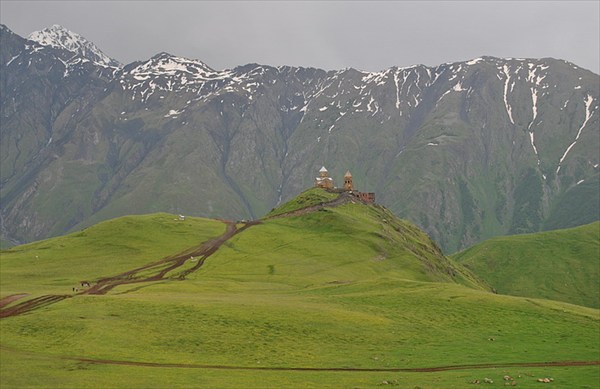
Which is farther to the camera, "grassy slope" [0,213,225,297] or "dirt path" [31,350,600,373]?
"grassy slope" [0,213,225,297]

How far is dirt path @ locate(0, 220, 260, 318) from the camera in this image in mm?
88438

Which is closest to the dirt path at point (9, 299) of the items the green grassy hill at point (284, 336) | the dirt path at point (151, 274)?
the dirt path at point (151, 274)

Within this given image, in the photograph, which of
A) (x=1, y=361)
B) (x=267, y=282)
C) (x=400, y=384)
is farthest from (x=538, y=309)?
(x=1, y=361)

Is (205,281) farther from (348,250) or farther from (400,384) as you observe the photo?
(400,384)

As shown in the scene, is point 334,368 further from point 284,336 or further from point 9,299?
point 9,299

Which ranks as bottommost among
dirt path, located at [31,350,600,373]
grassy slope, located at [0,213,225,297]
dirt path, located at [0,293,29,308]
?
dirt path, located at [31,350,600,373]

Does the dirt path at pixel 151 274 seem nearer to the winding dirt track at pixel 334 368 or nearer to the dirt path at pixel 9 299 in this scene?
the dirt path at pixel 9 299

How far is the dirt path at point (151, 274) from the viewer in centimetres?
8844

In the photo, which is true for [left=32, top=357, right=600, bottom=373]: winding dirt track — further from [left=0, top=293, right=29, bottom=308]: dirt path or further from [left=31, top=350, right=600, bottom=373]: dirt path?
[left=0, top=293, right=29, bottom=308]: dirt path

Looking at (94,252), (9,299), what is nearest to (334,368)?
(9,299)

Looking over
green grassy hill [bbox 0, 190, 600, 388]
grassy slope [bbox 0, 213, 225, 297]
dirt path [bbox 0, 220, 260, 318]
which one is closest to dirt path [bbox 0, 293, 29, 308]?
dirt path [bbox 0, 220, 260, 318]

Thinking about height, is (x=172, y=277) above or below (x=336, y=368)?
above

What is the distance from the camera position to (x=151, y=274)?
140m

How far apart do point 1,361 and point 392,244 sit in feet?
439
